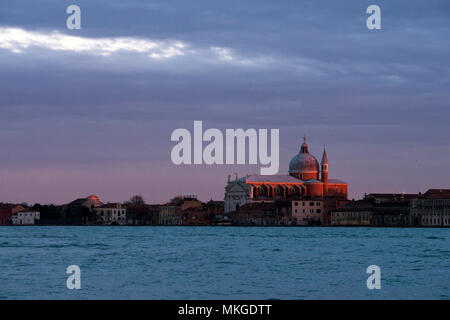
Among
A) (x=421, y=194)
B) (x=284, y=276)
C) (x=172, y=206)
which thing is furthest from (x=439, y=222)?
(x=284, y=276)

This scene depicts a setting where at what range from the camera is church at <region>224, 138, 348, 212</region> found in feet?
365

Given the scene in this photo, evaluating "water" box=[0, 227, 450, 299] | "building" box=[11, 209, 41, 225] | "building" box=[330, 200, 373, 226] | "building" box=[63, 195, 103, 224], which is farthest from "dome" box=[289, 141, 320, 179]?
"water" box=[0, 227, 450, 299]

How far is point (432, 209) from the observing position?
93.3 m

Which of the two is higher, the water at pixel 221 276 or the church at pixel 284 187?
the church at pixel 284 187

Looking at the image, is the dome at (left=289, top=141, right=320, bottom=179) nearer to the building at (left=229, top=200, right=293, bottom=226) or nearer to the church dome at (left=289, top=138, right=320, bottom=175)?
the church dome at (left=289, top=138, right=320, bottom=175)

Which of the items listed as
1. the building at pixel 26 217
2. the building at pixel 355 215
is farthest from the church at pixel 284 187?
the building at pixel 26 217

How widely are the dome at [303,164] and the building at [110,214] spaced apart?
2264 centimetres

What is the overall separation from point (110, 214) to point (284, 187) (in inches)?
910

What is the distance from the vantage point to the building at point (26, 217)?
373 feet

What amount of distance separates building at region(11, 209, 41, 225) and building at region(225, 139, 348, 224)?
24252mm

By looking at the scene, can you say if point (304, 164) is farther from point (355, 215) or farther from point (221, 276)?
point (221, 276)

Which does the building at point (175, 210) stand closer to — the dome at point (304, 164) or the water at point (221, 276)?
the dome at point (304, 164)

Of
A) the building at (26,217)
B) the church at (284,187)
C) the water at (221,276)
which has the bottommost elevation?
the water at (221,276)
